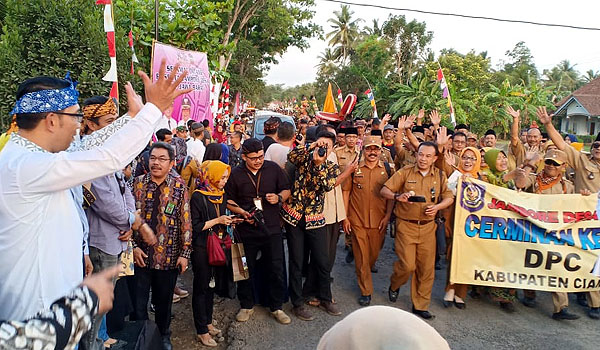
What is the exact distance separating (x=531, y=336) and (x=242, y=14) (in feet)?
69.9

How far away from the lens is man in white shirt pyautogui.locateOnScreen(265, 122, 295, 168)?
517 centimetres

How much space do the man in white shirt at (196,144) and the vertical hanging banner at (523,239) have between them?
3.95 m

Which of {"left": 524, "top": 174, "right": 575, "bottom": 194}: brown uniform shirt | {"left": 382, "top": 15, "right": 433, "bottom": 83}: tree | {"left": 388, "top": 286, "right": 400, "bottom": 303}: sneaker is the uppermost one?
{"left": 382, "top": 15, "right": 433, "bottom": 83}: tree

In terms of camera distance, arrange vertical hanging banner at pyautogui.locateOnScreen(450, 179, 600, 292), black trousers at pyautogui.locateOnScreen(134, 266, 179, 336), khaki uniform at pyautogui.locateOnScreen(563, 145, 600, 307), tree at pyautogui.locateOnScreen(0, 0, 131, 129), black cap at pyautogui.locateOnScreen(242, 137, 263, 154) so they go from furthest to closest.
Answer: tree at pyautogui.locateOnScreen(0, 0, 131, 129) < khaki uniform at pyautogui.locateOnScreen(563, 145, 600, 307) < vertical hanging banner at pyautogui.locateOnScreen(450, 179, 600, 292) < black cap at pyautogui.locateOnScreen(242, 137, 263, 154) < black trousers at pyautogui.locateOnScreen(134, 266, 179, 336)

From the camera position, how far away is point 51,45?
7504 mm

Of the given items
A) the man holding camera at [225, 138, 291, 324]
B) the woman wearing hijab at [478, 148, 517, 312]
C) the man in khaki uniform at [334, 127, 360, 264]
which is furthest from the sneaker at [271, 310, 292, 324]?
the woman wearing hijab at [478, 148, 517, 312]

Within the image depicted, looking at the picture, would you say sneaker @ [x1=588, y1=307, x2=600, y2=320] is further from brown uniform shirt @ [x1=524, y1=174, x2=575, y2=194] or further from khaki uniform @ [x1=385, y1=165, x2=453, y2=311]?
khaki uniform @ [x1=385, y1=165, x2=453, y2=311]

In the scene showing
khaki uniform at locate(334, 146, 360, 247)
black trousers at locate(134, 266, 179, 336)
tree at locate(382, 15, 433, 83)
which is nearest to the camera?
black trousers at locate(134, 266, 179, 336)

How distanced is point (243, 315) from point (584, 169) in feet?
14.9

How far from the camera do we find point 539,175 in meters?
5.45

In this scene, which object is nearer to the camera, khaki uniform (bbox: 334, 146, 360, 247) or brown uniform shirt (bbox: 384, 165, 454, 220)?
brown uniform shirt (bbox: 384, 165, 454, 220)

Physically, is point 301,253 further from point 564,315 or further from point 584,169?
point 584,169

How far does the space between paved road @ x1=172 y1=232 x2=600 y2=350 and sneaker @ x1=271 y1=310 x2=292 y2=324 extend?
1.9 inches

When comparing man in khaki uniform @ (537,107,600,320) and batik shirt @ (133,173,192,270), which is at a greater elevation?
man in khaki uniform @ (537,107,600,320)
